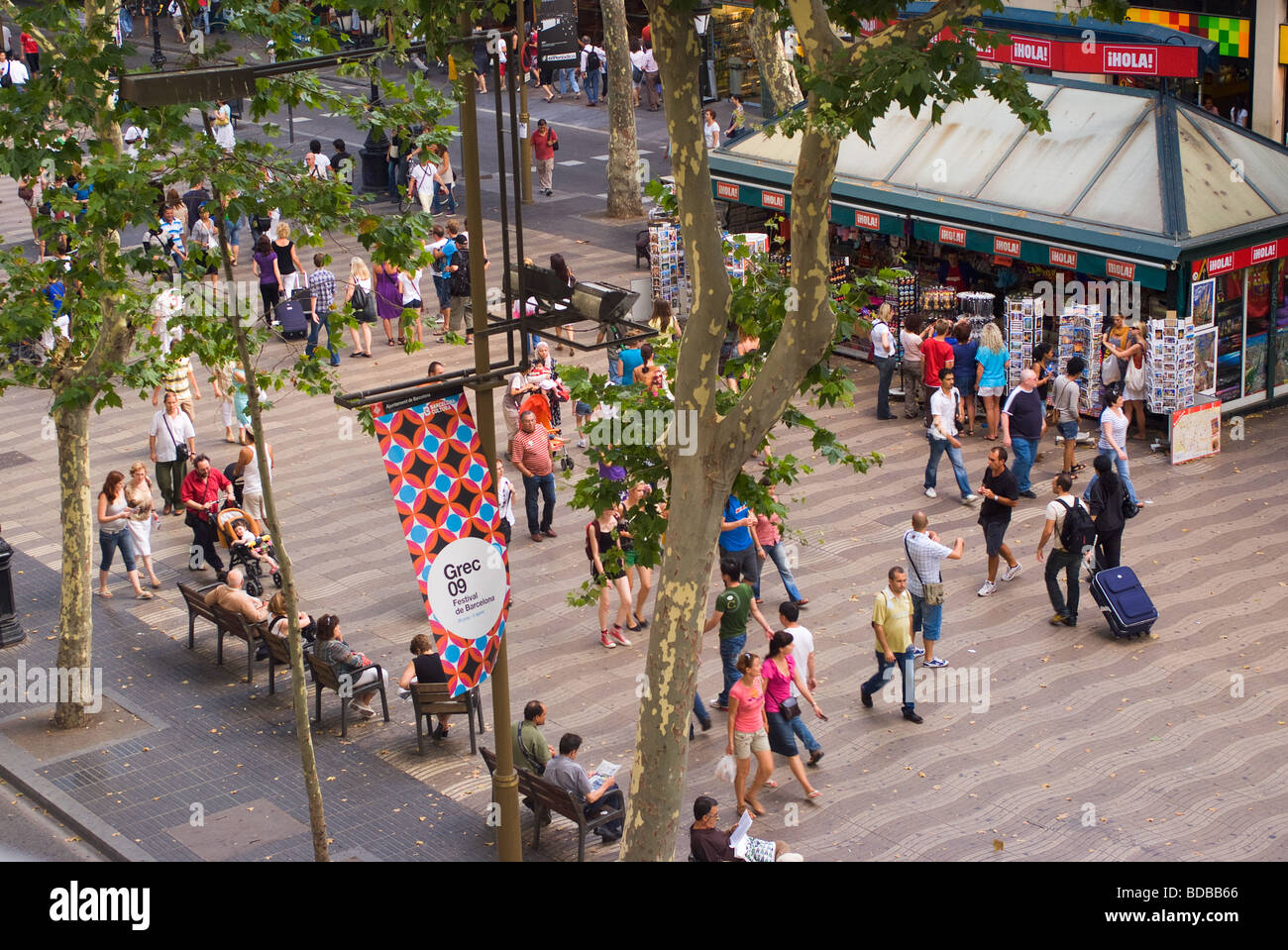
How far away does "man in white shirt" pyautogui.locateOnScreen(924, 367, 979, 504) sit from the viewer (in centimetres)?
1789

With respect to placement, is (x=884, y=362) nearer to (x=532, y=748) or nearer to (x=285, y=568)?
(x=532, y=748)

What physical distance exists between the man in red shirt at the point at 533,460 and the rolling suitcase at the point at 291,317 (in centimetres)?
773

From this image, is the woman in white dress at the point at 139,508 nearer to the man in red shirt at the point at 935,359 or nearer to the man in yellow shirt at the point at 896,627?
the man in yellow shirt at the point at 896,627

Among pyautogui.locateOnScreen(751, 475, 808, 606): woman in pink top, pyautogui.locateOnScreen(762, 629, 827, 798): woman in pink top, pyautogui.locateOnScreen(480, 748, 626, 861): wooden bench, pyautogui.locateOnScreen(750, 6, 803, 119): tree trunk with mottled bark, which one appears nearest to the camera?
pyautogui.locateOnScreen(480, 748, 626, 861): wooden bench

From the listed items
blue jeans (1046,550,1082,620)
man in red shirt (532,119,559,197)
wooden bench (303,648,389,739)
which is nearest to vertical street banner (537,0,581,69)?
man in red shirt (532,119,559,197)

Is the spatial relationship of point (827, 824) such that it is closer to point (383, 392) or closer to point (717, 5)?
point (383, 392)

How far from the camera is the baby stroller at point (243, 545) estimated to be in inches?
651

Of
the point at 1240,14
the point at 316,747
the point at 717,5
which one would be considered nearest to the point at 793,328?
the point at 316,747

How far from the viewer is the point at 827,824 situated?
39.4 ft

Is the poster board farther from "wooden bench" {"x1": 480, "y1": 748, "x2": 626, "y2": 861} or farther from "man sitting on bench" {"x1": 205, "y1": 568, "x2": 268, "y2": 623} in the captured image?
"man sitting on bench" {"x1": 205, "y1": 568, "x2": 268, "y2": 623}

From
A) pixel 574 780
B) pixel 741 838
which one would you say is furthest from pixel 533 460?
pixel 741 838

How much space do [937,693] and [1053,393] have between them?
6.56 metres

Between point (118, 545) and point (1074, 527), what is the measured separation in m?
9.89

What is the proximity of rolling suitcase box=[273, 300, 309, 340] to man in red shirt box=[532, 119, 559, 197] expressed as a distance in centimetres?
974
